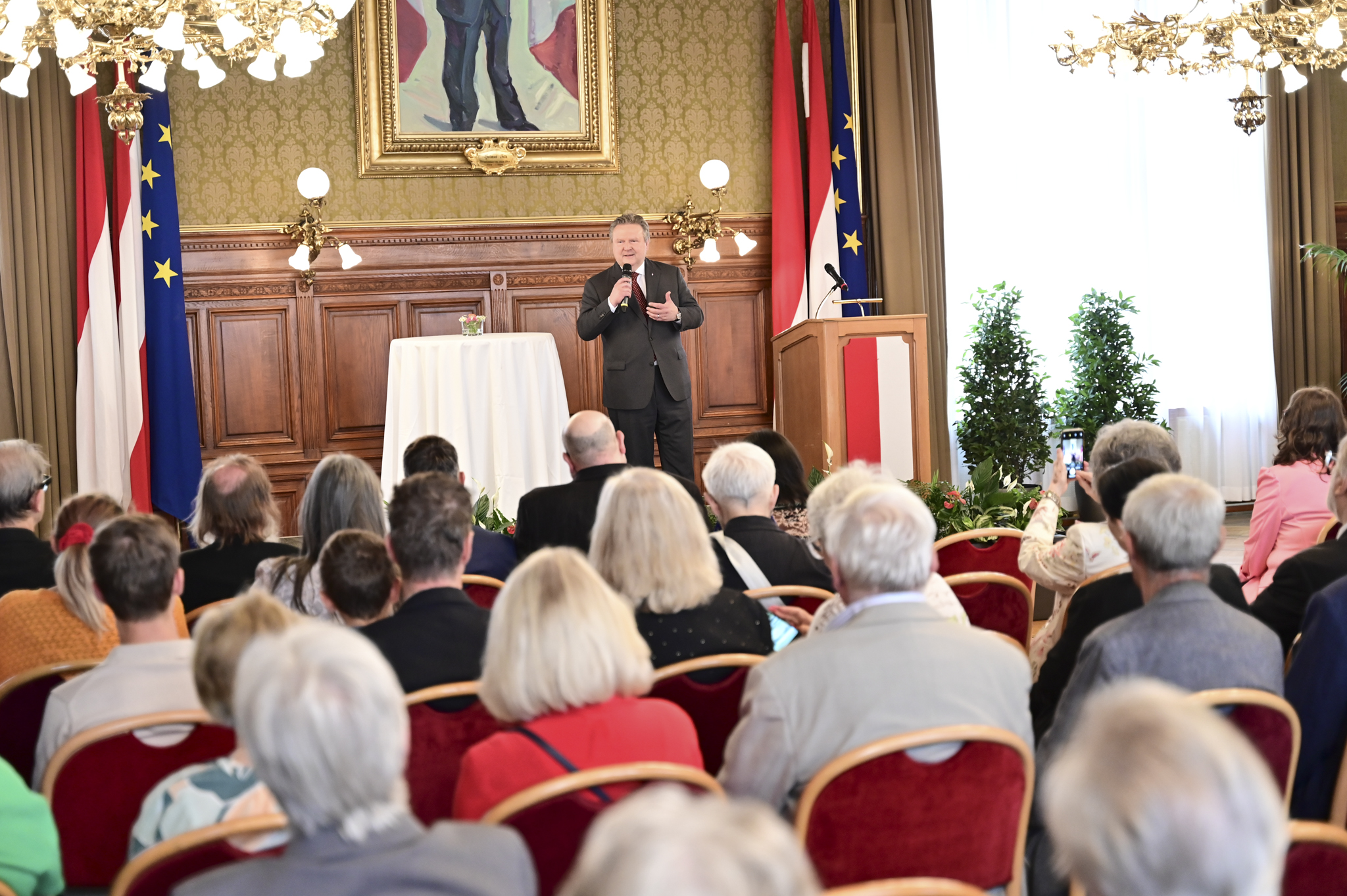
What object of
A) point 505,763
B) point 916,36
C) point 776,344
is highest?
point 916,36

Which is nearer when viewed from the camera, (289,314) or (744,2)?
(289,314)

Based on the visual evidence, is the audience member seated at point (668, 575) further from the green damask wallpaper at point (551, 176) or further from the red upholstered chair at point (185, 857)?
the green damask wallpaper at point (551, 176)

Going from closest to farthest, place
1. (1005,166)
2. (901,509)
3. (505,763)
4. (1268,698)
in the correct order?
1. (505,763)
2. (1268,698)
3. (901,509)
4. (1005,166)

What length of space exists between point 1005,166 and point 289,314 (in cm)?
509

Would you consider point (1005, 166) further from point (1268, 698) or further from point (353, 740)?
point (353, 740)

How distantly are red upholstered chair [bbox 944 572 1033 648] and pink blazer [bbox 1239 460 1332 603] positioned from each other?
1293mm

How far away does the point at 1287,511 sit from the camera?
14.0 ft

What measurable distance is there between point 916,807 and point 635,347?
4778mm

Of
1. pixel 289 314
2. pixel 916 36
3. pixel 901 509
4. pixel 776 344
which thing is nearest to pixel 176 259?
pixel 289 314

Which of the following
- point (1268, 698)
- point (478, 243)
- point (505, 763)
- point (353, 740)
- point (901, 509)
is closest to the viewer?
point (353, 740)

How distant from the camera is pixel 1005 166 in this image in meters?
8.95

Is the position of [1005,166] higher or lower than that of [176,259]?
higher

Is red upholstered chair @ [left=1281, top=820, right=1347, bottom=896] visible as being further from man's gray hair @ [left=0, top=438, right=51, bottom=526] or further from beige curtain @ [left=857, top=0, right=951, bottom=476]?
beige curtain @ [left=857, top=0, right=951, bottom=476]

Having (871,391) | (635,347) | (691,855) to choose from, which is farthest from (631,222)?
(691,855)
